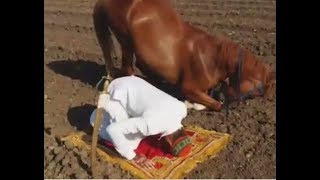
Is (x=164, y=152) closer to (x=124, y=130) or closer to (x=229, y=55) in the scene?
(x=124, y=130)

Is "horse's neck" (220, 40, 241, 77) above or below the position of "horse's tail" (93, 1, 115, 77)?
below

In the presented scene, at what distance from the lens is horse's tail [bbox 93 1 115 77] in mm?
3057

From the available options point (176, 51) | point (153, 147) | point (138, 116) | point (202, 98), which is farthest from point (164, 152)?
point (176, 51)

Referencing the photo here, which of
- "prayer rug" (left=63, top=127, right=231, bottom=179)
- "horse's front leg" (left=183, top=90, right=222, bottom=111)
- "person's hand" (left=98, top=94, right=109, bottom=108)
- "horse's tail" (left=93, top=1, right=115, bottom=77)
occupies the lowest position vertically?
"prayer rug" (left=63, top=127, right=231, bottom=179)

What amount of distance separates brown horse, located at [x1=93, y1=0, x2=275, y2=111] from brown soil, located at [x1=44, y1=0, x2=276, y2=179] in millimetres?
104

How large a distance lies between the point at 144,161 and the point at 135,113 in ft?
0.73

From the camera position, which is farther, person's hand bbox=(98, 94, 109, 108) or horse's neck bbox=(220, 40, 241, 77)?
horse's neck bbox=(220, 40, 241, 77)

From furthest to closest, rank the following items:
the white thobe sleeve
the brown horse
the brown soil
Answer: the brown horse, the brown soil, the white thobe sleeve

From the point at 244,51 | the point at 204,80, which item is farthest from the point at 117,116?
the point at 244,51

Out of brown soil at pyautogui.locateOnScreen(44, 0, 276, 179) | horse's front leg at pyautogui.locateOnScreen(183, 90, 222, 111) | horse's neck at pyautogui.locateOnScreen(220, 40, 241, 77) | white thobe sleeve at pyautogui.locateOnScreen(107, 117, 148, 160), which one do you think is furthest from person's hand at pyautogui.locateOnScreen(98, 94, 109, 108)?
horse's neck at pyautogui.locateOnScreen(220, 40, 241, 77)

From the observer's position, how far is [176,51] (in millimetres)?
2986

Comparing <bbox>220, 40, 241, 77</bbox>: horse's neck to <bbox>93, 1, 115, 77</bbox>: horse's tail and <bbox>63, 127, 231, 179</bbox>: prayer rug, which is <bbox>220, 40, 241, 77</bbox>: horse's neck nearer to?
<bbox>63, 127, 231, 179</bbox>: prayer rug

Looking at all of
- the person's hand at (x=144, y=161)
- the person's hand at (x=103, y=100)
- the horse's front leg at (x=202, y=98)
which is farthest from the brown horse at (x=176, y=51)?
the person's hand at (x=144, y=161)

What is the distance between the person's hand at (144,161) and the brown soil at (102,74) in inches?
3.1
